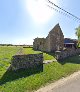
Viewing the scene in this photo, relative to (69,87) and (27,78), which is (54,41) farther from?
(69,87)

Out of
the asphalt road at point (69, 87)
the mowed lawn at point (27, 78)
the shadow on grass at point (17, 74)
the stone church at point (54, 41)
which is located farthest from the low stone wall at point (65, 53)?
the asphalt road at point (69, 87)

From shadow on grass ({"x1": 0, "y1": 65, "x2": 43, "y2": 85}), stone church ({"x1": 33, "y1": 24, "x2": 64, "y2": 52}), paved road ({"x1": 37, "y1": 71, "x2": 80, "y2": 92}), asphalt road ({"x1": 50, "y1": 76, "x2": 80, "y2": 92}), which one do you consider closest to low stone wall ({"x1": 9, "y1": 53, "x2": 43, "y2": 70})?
Result: shadow on grass ({"x1": 0, "y1": 65, "x2": 43, "y2": 85})

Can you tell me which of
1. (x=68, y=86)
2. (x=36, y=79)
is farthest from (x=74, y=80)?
(x=36, y=79)

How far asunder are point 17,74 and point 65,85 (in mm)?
5976

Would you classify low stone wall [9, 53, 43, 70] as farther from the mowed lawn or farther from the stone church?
the stone church

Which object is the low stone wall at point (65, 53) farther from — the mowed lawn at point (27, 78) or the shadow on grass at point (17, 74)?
the shadow on grass at point (17, 74)

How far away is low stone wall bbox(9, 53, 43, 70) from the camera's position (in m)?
25.1

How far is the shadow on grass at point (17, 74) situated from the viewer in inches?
838

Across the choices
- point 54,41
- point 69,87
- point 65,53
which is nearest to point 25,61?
point 69,87

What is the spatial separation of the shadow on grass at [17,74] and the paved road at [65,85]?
11.6 ft

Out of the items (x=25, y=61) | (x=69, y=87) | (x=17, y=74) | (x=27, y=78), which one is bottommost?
(x=69, y=87)

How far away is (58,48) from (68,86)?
3246 centimetres

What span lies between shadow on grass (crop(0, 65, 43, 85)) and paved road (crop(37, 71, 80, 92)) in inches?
139

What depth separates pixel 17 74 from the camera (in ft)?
76.7
